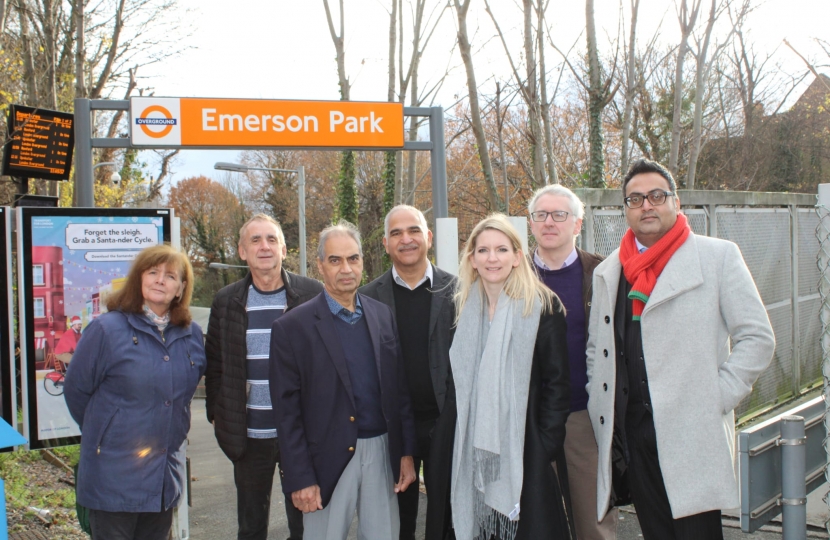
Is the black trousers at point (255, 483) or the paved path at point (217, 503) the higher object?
the black trousers at point (255, 483)

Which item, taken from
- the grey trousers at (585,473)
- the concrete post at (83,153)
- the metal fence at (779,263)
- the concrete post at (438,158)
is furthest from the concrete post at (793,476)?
the concrete post at (83,153)

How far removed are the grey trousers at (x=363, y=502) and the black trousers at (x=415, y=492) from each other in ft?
0.74

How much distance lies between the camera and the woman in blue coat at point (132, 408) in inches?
126

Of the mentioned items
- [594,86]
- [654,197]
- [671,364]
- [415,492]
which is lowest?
[415,492]

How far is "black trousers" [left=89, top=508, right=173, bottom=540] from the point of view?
3.23m

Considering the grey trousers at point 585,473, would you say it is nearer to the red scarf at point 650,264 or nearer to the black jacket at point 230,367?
the red scarf at point 650,264

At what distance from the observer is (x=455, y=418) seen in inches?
127

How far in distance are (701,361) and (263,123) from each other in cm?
381

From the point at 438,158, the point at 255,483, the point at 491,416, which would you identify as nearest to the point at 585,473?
the point at 491,416

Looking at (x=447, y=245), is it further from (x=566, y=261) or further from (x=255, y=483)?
(x=255, y=483)

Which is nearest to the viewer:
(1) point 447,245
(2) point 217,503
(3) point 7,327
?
(3) point 7,327

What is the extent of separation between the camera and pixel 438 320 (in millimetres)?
3590

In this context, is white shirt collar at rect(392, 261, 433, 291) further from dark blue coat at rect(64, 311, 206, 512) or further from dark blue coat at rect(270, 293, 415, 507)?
dark blue coat at rect(64, 311, 206, 512)

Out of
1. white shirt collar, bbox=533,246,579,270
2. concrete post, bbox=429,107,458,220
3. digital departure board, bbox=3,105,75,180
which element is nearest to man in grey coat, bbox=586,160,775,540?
white shirt collar, bbox=533,246,579,270
